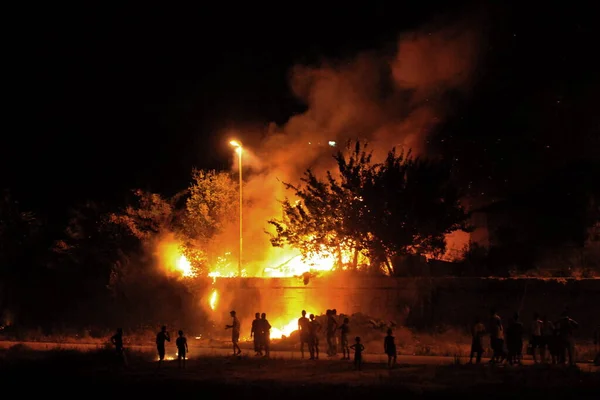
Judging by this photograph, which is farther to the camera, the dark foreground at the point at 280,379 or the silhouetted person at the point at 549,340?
the silhouetted person at the point at 549,340

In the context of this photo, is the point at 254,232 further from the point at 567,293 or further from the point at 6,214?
the point at 567,293

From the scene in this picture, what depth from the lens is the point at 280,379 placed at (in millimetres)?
15477

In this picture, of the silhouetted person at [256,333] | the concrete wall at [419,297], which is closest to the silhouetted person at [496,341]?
the silhouetted person at [256,333]

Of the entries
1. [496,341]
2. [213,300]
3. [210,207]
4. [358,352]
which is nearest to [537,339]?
[496,341]

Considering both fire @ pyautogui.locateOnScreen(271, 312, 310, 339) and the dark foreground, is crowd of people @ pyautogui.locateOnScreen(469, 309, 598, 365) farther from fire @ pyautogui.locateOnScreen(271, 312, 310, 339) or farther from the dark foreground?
fire @ pyautogui.locateOnScreen(271, 312, 310, 339)

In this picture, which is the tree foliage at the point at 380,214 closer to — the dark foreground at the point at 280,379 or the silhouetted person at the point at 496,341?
the dark foreground at the point at 280,379

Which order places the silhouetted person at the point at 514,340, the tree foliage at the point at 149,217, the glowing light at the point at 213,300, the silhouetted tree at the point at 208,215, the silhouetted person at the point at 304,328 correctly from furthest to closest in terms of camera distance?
the tree foliage at the point at 149,217, the silhouetted tree at the point at 208,215, the glowing light at the point at 213,300, the silhouetted person at the point at 304,328, the silhouetted person at the point at 514,340

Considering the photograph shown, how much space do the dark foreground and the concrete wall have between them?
24.0ft

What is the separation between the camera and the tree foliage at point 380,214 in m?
27.5

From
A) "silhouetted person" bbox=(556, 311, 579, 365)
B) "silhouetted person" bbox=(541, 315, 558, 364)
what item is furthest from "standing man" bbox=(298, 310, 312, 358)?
"silhouetted person" bbox=(556, 311, 579, 365)

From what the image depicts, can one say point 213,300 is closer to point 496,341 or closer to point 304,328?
point 304,328

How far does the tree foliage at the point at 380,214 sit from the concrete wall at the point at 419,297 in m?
2.05

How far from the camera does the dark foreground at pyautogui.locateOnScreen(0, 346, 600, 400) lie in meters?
13.7

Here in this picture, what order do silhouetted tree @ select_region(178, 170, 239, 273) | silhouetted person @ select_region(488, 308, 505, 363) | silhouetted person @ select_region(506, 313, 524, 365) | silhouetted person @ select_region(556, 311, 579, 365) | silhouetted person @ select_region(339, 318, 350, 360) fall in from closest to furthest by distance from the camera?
silhouetted person @ select_region(556, 311, 579, 365), silhouetted person @ select_region(506, 313, 524, 365), silhouetted person @ select_region(488, 308, 505, 363), silhouetted person @ select_region(339, 318, 350, 360), silhouetted tree @ select_region(178, 170, 239, 273)
